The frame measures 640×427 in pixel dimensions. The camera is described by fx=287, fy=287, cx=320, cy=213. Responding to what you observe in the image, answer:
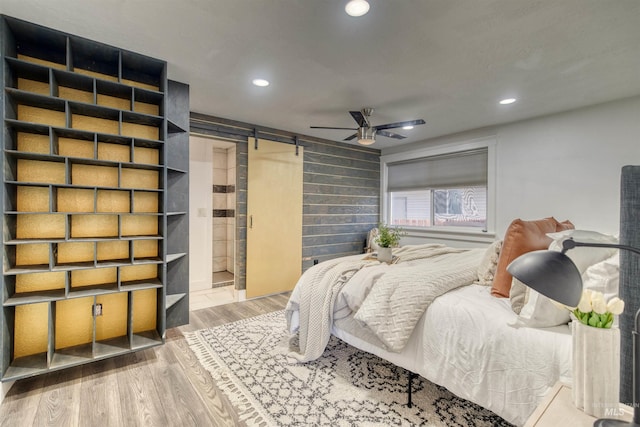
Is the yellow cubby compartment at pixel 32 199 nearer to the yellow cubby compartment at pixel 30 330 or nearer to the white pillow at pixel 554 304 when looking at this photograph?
the yellow cubby compartment at pixel 30 330

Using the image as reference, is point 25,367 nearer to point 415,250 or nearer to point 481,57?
point 415,250

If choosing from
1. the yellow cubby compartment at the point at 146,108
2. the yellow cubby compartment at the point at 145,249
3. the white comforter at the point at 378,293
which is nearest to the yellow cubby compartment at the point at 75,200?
the yellow cubby compartment at the point at 145,249

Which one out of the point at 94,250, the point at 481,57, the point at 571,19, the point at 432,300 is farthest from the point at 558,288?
the point at 94,250

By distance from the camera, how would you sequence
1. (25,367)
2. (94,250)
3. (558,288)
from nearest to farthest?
(558,288) < (25,367) < (94,250)

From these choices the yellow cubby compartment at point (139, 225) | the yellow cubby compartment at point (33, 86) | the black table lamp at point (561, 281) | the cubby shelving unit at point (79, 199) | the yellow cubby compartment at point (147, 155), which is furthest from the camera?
the yellow cubby compartment at point (147, 155)

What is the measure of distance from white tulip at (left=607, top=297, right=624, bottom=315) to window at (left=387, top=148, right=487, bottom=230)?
3.65 meters

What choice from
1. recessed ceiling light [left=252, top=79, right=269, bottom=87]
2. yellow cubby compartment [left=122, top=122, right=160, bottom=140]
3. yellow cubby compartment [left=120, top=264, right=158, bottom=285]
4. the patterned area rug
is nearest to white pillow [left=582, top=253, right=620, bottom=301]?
the patterned area rug

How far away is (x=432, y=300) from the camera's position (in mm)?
1793

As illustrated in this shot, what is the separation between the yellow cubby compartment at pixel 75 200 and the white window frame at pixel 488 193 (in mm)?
4460

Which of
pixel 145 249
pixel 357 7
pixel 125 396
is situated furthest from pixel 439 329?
pixel 145 249

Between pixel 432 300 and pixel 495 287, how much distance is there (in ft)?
1.37

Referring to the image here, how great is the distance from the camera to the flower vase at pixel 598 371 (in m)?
0.87

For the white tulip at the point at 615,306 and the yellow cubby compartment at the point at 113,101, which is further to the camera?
the yellow cubby compartment at the point at 113,101

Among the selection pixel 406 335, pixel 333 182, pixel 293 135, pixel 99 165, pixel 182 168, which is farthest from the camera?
pixel 333 182
